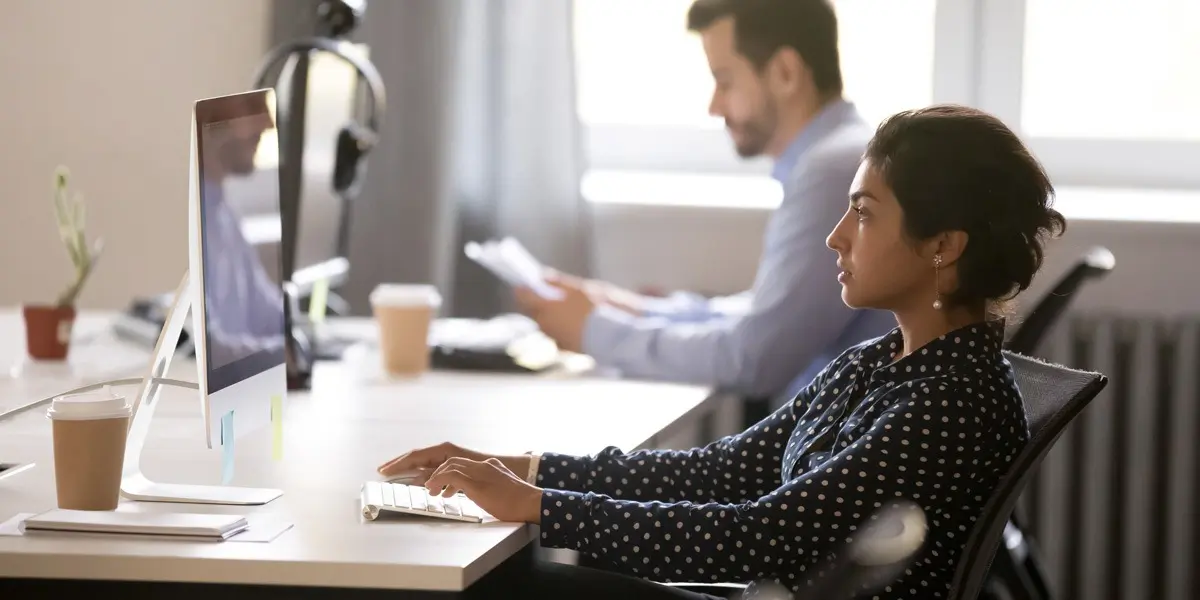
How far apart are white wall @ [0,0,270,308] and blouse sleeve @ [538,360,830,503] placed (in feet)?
6.52

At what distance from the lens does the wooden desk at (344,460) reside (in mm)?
1101

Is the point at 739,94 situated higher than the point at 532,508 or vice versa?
the point at 739,94

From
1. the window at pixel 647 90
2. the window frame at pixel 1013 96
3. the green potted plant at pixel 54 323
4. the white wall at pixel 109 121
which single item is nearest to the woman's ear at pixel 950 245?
the green potted plant at pixel 54 323

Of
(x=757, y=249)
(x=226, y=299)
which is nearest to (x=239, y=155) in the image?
(x=226, y=299)

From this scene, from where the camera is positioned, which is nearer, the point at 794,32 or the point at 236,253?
the point at 236,253

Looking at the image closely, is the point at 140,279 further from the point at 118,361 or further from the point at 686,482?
the point at 686,482

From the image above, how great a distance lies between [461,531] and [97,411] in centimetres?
34

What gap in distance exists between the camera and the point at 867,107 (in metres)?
3.26

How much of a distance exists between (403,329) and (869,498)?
105 centimetres

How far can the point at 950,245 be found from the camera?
138cm

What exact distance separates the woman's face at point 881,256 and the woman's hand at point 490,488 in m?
0.40

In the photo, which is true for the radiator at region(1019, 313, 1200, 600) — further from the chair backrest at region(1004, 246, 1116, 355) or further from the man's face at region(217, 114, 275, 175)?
the man's face at region(217, 114, 275, 175)

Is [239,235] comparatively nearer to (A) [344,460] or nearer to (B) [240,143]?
(B) [240,143]

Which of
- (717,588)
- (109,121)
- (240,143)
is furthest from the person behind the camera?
(109,121)
